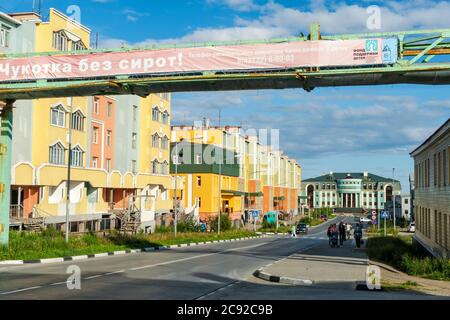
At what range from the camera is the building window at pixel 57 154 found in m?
36.4

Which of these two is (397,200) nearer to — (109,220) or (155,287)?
(109,220)

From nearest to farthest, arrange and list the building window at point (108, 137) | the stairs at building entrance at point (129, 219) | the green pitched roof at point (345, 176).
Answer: the stairs at building entrance at point (129, 219)
the building window at point (108, 137)
the green pitched roof at point (345, 176)

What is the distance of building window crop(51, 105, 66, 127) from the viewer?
→ 3653 cm

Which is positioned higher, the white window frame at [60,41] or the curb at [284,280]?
the white window frame at [60,41]

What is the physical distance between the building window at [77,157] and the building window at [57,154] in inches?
38.2

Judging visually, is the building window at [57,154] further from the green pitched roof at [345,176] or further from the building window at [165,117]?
the green pitched roof at [345,176]

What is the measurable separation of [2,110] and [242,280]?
40.5 ft

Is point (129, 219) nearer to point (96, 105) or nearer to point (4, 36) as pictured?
point (96, 105)

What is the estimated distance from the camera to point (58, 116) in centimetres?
3709

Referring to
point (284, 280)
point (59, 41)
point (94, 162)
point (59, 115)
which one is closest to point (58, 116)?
point (59, 115)

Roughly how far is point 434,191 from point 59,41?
2565cm

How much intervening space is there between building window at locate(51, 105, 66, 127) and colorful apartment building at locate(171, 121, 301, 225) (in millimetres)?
15336

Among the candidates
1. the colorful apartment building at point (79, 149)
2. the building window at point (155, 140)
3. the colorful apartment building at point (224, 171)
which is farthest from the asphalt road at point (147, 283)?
the building window at point (155, 140)

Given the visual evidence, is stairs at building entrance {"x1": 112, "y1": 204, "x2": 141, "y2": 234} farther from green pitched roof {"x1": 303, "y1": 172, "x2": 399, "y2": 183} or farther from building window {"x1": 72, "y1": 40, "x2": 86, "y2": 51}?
Result: green pitched roof {"x1": 303, "y1": 172, "x2": 399, "y2": 183}
